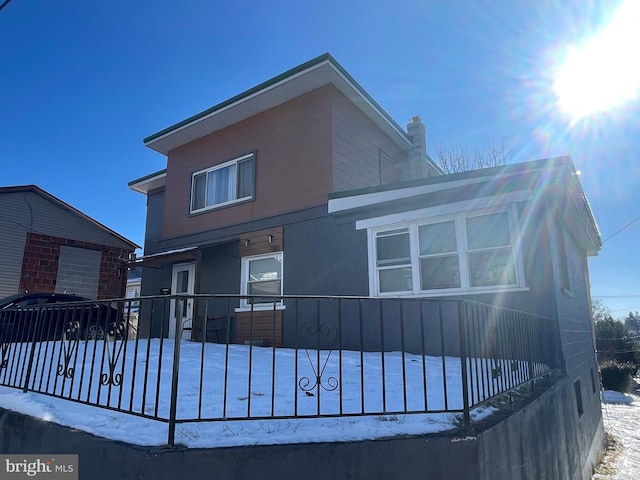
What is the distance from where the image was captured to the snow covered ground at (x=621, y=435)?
7973mm

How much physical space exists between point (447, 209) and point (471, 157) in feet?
48.5

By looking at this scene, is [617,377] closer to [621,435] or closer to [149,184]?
[621,435]

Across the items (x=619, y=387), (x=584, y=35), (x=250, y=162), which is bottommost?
(x=619, y=387)

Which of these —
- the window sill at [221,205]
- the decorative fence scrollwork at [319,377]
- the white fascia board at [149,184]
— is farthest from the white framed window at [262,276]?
the white fascia board at [149,184]

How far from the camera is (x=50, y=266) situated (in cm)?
1435

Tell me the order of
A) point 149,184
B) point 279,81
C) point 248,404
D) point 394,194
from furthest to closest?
point 149,184 → point 279,81 → point 394,194 → point 248,404

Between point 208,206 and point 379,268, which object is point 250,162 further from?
point 379,268

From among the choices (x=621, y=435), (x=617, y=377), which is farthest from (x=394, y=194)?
(x=617, y=377)

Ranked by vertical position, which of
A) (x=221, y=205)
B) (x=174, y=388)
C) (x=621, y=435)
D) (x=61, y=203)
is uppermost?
(x=61, y=203)

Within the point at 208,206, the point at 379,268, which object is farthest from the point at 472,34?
the point at 208,206

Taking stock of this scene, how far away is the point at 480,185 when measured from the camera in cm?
680

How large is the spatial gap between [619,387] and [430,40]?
2064 centimetres

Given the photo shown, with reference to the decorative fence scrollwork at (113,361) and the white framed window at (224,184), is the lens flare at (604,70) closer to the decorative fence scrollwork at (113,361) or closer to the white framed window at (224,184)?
the white framed window at (224,184)

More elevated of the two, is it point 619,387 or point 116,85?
point 116,85
